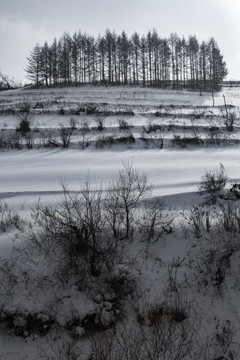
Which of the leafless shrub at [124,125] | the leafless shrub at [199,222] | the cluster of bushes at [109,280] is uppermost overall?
the leafless shrub at [124,125]

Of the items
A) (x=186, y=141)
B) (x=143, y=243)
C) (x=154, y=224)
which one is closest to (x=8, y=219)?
(x=143, y=243)

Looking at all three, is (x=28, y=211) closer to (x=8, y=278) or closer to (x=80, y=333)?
(x=8, y=278)

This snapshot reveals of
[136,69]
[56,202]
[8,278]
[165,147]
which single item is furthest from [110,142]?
[136,69]

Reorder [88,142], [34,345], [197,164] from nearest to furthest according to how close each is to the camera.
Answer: [34,345] < [197,164] < [88,142]

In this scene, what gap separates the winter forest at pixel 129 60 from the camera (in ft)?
147

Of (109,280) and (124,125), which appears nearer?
(109,280)

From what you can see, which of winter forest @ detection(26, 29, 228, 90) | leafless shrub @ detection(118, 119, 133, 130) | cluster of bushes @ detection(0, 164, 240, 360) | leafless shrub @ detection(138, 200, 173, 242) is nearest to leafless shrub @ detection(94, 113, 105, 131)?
leafless shrub @ detection(118, 119, 133, 130)

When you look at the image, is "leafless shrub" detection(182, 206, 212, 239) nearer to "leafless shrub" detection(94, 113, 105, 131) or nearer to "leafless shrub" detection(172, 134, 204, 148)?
"leafless shrub" detection(172, 134, 204, 148)

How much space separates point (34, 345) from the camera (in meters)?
5.21

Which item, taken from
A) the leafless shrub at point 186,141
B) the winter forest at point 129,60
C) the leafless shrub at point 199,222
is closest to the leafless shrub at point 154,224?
the leafless shrub at point 199,222

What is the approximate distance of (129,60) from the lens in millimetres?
46906

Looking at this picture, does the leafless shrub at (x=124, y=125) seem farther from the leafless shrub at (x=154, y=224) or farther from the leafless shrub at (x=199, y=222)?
the leafless shrub at (x=199, y=222)

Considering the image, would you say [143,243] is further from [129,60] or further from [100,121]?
[129,60]

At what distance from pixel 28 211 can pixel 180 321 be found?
5.12 meters
